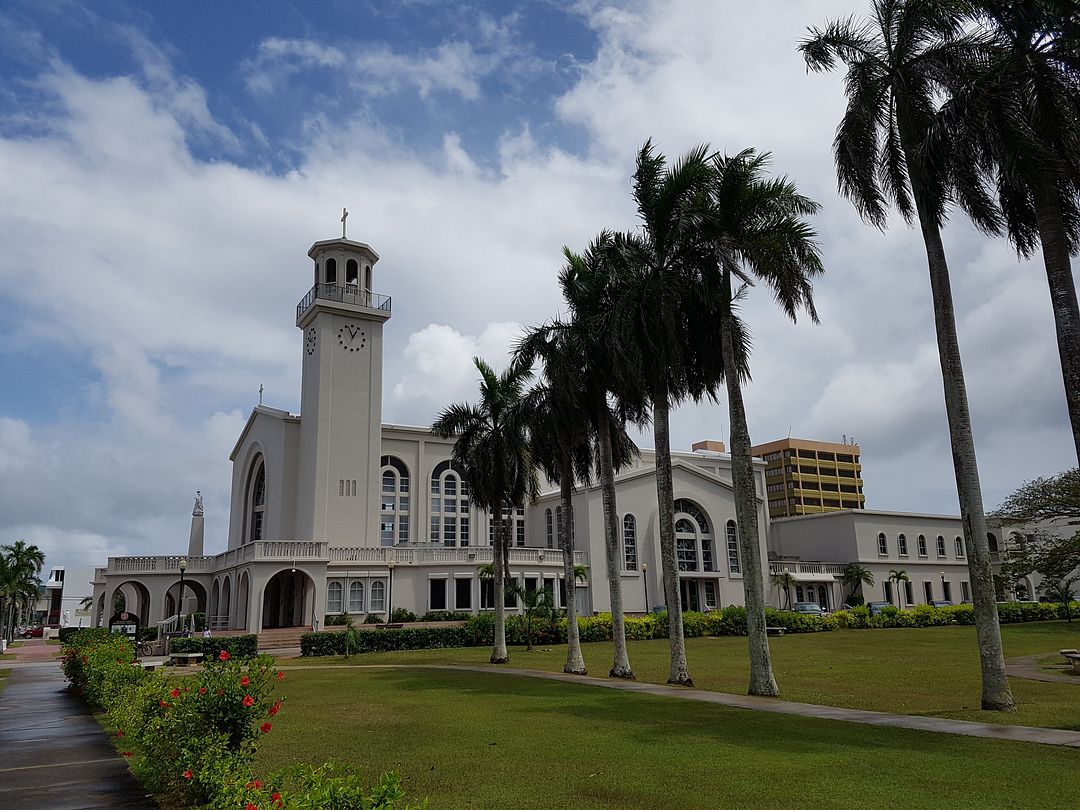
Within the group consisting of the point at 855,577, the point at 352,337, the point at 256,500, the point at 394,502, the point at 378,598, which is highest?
the point at 352,337

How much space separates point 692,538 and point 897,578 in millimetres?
17055

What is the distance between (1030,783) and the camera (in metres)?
8.43

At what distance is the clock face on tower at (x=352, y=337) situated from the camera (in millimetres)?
46094

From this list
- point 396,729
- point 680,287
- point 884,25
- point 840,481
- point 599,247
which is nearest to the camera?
point 396,729

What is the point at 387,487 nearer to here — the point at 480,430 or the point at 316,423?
the point at 316,423

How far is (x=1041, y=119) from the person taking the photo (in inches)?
523

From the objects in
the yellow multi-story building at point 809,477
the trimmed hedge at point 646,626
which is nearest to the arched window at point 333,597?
the trimmed hedge at point 646,626

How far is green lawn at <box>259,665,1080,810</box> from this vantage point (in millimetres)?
8109

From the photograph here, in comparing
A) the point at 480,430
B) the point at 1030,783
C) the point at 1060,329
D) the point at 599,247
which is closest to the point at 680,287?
the point at 599,247

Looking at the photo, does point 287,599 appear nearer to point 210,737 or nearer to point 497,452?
point 497,452

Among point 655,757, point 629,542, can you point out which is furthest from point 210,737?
point 629,542

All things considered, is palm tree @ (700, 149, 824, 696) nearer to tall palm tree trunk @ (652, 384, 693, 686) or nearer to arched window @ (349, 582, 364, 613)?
tall palm tree trunk @ (652, 384, 693, 686)

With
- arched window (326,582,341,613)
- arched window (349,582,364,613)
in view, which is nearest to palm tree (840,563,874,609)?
arched window (349,582,364,613)

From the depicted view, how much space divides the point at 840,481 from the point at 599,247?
120 m
